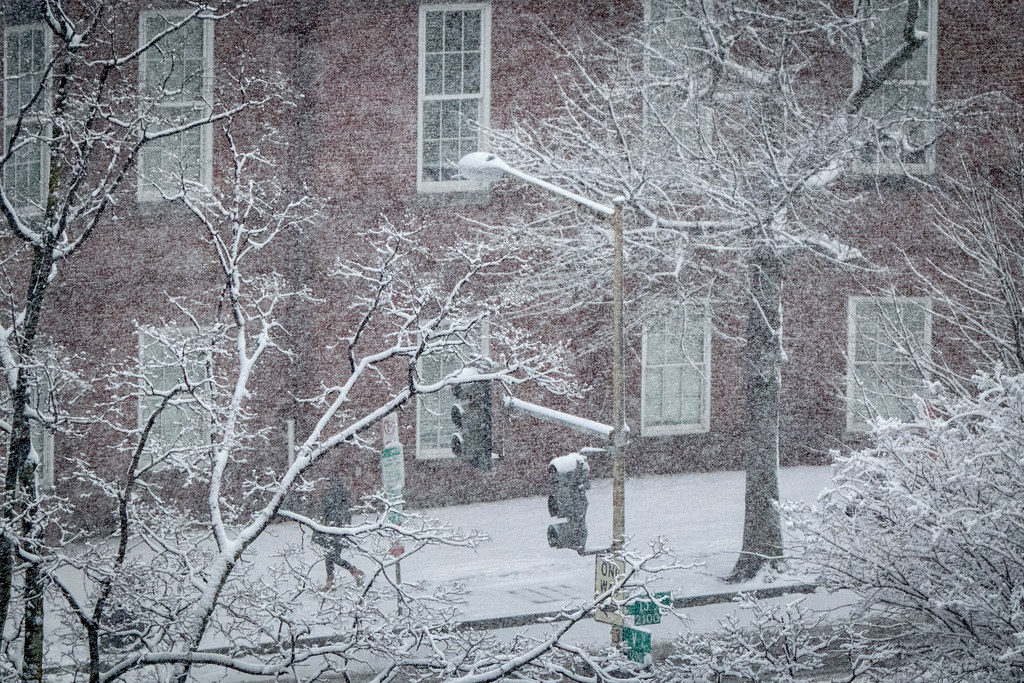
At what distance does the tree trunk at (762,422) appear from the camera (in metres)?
15.4

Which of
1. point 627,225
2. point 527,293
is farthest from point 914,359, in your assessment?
point 527,293

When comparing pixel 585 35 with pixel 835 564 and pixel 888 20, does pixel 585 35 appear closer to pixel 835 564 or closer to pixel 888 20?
pixel 888 20

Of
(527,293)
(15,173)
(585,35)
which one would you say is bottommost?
(527,293)

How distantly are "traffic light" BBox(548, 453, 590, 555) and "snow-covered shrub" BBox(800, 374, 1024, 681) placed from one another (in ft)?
9.74

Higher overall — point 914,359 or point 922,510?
point 914,359

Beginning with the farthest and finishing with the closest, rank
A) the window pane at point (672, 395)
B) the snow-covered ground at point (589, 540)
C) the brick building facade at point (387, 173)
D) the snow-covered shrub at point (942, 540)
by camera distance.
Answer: the window pane at point (672, 395)
the brick building facade at point (387, 173)
the snow-covered ground at point (589, 540)
the snow-covered shrub at point (942, 540)

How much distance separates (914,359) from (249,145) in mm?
11857

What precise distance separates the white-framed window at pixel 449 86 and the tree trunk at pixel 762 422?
569 centimetres

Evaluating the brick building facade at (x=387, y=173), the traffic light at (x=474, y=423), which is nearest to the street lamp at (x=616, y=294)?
the traffic light at (x=474, y=423)

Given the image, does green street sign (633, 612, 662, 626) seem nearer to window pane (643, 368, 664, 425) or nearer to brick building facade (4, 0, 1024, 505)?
brick building facade (4, 0, 1024, 505)

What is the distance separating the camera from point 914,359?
9.98 meters

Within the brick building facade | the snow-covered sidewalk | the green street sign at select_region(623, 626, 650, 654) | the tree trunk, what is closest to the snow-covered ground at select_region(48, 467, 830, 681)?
the snow-covered sidewalk

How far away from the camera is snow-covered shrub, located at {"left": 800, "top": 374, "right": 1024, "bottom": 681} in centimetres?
789

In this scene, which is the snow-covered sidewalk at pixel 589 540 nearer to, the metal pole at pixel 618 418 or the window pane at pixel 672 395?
the window pane at pixel 672 395
